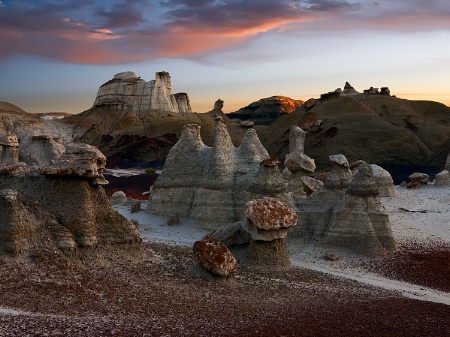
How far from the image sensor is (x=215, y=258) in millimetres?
15742

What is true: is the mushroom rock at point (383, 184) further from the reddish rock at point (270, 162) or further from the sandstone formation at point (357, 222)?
the reddish rock at point (270, 162)

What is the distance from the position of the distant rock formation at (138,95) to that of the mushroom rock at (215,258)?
83.7 meters

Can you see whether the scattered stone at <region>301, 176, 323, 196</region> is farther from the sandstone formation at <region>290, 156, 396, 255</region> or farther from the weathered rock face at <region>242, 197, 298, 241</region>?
the weathered rock face at <region>242, 197, 298, 241</region>

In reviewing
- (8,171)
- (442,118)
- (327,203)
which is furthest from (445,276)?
(442,118)

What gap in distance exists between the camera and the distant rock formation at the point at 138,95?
3971 inches

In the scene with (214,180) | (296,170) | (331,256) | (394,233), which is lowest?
(331,256)

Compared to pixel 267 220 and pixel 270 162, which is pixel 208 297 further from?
pixel 270 162

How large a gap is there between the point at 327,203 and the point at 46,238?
535 inches

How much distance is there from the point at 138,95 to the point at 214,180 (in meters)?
80.4

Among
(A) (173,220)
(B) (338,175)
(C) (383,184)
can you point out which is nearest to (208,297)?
(A) (173,220)

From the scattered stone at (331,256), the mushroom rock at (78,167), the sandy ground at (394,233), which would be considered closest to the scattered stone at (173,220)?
the sandy ground at (394,233)

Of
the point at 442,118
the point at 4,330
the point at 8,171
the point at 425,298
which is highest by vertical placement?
the point at 442,118

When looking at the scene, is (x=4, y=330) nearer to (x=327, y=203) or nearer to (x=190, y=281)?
(x=190, y=281)

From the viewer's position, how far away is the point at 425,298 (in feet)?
56.4
